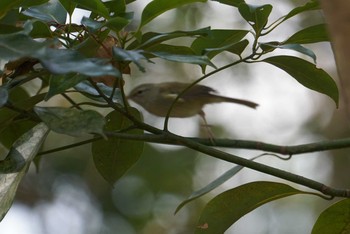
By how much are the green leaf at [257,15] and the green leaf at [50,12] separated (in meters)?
0.32

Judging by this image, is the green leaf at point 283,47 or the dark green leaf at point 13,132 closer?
the green leaf at point 283,47

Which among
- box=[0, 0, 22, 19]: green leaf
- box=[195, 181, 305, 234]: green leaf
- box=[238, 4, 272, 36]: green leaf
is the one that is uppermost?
box=[0, 0, 22, 19]: green leaf

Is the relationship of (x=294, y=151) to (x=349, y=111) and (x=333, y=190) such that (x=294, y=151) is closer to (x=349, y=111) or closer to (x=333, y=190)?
(x=333, y=190)

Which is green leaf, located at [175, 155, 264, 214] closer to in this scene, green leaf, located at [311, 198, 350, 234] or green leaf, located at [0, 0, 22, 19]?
green leaf, located at [311, 198, 350, 234]

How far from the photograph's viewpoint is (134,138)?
1.19 meters

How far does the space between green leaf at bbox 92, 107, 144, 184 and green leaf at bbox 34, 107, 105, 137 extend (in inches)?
13.8

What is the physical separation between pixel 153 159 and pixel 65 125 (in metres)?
3.66

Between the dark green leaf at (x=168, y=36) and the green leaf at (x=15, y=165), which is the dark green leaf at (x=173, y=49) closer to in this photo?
the dark green leaf at (x=168, y=36)

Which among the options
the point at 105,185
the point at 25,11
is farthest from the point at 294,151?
the point at 105,185

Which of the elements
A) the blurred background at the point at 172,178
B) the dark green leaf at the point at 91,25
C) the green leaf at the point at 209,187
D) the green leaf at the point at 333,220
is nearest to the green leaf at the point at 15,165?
the dark green leaf at the point at 91,25

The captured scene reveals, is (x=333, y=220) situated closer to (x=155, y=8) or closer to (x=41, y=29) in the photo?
(x=155, y=8)

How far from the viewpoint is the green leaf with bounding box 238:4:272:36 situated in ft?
4.18

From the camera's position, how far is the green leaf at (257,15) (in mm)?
1275

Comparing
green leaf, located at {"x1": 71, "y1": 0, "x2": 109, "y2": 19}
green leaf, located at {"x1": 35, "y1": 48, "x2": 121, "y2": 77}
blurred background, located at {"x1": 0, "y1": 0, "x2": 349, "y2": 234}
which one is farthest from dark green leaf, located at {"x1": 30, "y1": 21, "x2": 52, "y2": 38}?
blurred background, located at {"x1": 0, "y1": 0, "x2": 349, "y2": 234}
